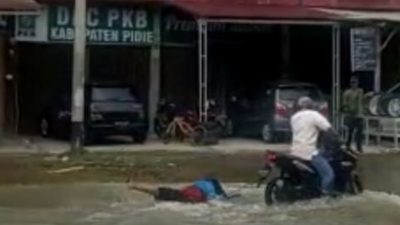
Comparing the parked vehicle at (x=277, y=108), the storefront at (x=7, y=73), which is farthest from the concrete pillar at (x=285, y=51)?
the storefront at (x=7, y=73)

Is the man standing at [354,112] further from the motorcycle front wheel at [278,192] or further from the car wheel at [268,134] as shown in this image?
the motorcycle front wheel at [278,192]

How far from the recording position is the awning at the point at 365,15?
30.3 metres

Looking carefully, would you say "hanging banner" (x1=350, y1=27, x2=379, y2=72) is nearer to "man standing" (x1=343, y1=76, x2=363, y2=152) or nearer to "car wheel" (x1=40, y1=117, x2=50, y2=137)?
"man standing" (x1=343, y1=76, x2=363, y2=152)

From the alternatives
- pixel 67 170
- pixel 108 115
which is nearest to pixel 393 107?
pixel 108 115

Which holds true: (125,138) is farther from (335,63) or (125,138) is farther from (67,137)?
(335,63)

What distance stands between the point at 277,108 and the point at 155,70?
15.5 feet

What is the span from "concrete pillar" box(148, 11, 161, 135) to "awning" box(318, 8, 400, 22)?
4752mm

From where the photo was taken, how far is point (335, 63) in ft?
105

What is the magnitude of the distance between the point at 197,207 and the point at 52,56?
16.5 meters

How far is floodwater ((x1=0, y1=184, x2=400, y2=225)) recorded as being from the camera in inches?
588

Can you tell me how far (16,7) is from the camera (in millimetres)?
27000

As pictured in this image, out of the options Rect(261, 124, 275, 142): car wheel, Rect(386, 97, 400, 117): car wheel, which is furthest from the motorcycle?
Rect(386, 97, 400, 117): car wheel

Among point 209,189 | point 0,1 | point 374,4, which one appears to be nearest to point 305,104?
point 209,189

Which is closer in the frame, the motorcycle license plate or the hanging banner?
the motorcycle license plate
